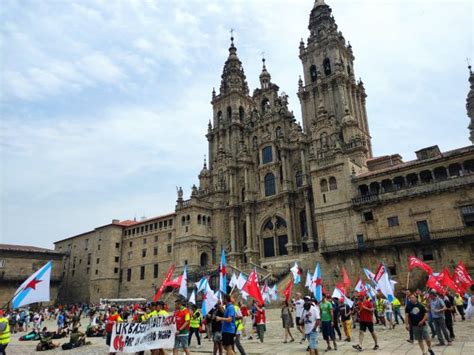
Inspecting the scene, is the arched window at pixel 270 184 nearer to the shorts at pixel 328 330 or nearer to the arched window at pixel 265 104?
the arched window at pixel 265 104

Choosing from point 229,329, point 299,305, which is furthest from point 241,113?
point 229,329

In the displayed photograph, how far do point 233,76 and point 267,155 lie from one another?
19.4 meters

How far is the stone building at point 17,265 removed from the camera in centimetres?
5484

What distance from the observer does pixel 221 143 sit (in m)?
60.6

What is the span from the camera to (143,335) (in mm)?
10414

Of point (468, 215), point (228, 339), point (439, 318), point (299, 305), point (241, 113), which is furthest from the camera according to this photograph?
point (241, 113)

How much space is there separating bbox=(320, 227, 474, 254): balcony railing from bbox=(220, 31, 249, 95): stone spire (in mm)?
35905

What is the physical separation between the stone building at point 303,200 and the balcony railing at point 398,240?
0.38 ft

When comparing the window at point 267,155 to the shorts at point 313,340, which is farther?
the window at point 267,155

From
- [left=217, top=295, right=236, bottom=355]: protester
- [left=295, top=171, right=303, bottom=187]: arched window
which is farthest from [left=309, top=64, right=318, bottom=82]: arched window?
[left=217, top=295, right=236, bottom=355]: protester

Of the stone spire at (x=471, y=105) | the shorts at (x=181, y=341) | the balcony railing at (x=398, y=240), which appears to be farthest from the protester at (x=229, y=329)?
the stone spire at (x=471, y=105)

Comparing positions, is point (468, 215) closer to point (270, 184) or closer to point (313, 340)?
point (270, 184)

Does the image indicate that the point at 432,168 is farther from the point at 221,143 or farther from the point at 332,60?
the point at 221,143

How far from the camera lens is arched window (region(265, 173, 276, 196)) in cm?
5119
